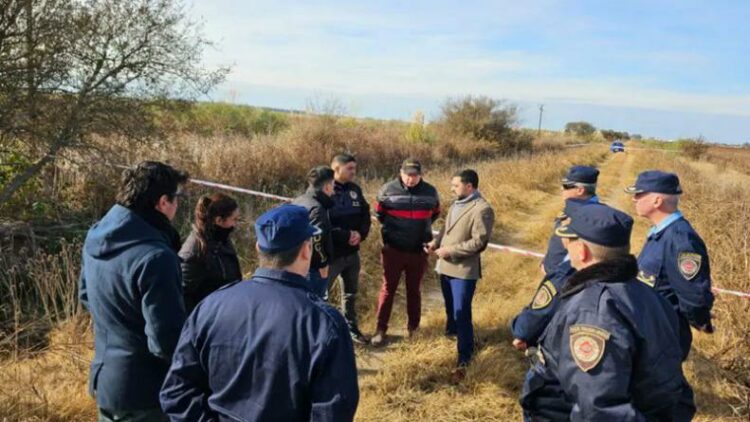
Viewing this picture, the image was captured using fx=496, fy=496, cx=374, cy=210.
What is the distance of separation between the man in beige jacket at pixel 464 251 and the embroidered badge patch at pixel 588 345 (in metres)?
2.61

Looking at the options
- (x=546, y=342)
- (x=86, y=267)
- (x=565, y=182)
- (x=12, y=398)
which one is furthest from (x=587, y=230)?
(x=12, y=398)

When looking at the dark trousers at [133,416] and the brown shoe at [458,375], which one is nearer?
the dark trousers at [133,416]

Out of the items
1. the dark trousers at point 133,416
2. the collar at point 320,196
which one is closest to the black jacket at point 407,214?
the collar at point 320,196

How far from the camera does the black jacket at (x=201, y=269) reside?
303 centimetres

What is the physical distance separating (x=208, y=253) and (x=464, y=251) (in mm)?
2286

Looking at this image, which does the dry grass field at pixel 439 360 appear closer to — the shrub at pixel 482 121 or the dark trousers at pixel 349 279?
the dark trousers at pixel 349 279

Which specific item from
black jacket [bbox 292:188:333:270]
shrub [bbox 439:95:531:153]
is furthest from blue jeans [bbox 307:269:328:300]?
shrub [bbox 439:95:531:153]

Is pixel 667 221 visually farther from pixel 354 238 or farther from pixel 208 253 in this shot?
pixel 208 253

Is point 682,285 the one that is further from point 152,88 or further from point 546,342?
point 152,88

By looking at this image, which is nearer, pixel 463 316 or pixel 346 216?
pixel 463 316

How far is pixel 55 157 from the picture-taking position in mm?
8188

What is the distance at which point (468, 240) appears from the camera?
4520 millimetres

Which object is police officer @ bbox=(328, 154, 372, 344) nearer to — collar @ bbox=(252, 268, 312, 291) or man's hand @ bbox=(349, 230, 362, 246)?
man's hand @ bbox=(349, 230, 362, 246)

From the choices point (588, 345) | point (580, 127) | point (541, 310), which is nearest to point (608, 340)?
point (588, 345)
